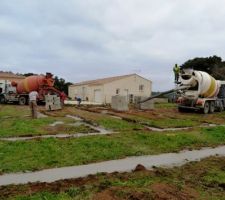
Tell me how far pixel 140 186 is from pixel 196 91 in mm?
25745

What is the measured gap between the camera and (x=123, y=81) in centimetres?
6331

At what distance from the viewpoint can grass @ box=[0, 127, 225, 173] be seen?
12445 mm

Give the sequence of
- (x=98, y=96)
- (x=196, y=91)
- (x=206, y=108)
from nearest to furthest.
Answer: (x=196, y=91) < (x=206, y=108) < (x=98, y=96)

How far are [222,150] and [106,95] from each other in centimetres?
4582

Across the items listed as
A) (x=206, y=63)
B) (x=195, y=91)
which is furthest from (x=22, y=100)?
(x=206, y=63)

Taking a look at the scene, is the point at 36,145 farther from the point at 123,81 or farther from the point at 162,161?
the point at 123,81

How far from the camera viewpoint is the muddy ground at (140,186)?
327 inches

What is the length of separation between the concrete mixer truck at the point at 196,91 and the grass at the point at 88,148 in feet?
47.9

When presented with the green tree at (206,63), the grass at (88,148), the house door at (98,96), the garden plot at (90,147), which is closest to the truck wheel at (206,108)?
the garden plot at (90,147)

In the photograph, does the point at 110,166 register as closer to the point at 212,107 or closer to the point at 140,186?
the point at 140,186

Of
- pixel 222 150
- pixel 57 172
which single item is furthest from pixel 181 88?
pixel 57 172

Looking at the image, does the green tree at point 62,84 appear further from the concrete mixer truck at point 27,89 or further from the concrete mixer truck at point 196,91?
the concrete mixer truck at point 196,91

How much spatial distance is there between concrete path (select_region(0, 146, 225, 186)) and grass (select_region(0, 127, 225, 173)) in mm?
446

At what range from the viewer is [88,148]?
14.6 metres
